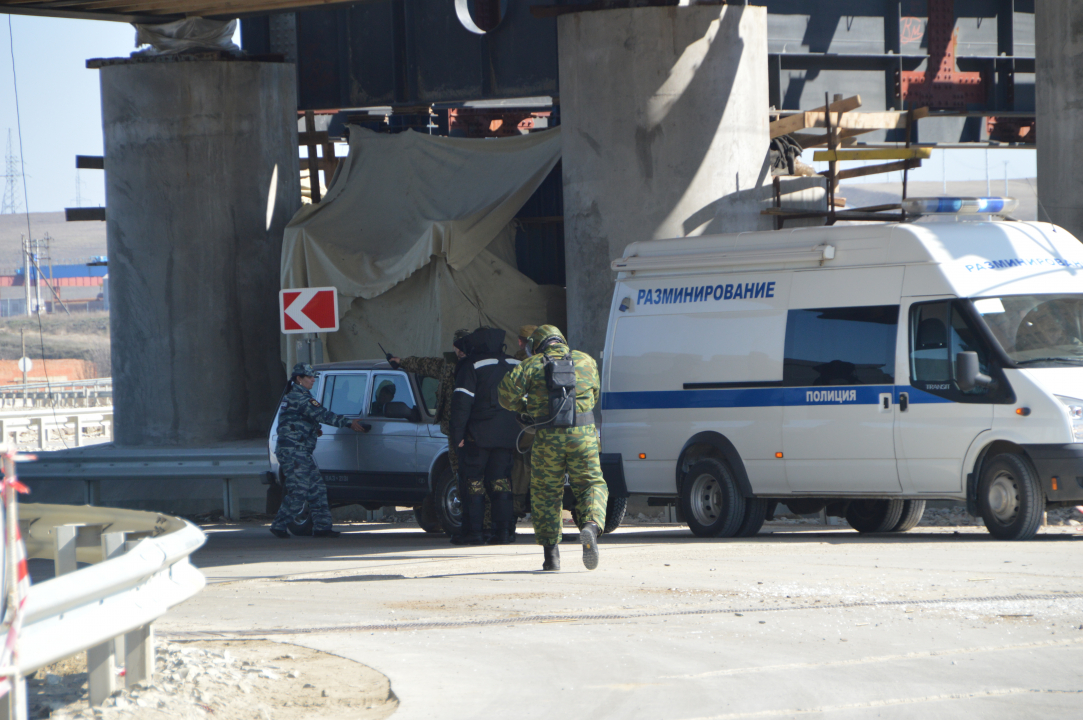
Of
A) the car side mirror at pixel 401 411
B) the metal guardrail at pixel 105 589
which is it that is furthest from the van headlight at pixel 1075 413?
the metal guardrail at pixel 105 589

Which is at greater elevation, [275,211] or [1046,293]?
[275,211]

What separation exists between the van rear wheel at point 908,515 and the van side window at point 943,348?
225 centimetres

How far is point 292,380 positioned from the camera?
1391cm

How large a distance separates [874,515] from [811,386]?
2.08 metres

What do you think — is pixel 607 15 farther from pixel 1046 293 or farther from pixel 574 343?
pixel 1046 293

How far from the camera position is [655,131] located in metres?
17.0

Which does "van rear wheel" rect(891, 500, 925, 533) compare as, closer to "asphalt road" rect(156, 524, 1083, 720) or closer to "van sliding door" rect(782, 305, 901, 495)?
"asphalt road" rect(156, 524, 1083, 720)

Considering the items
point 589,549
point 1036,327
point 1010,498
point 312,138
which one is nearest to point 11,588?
point 589,549

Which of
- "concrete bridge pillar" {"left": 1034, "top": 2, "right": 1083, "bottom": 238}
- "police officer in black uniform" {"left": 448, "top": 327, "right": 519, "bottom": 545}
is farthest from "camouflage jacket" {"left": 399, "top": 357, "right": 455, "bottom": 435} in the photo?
"concrete bridge pillar" {"left": 1034, "top": 2, "right": 1083, "bottom": 238}

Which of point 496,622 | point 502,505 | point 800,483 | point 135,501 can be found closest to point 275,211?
point 135,501

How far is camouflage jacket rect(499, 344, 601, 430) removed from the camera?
32.3 ft

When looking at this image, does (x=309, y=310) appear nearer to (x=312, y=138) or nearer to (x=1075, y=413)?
(x=312, y=138)

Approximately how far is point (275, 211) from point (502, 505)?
9674 millimetres

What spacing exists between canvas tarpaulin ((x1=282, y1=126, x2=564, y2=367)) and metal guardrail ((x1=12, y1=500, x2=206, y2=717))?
11.9 meters
